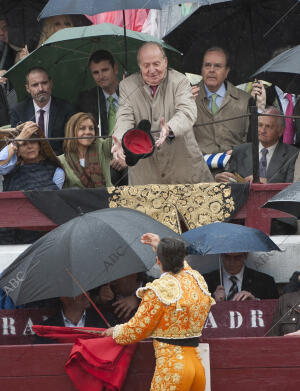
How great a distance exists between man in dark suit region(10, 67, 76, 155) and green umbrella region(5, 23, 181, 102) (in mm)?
350

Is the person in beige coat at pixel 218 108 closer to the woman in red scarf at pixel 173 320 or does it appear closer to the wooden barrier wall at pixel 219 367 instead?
the wooden barrier wall at pixel 219 367

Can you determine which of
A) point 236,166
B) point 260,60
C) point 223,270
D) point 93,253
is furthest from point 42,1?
point 93,253

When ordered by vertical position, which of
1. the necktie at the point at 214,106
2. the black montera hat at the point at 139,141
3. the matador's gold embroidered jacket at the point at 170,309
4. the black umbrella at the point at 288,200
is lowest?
the matador's gold embroidered jacket at the point at 170,309

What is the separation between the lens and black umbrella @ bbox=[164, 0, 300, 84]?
1069 cm

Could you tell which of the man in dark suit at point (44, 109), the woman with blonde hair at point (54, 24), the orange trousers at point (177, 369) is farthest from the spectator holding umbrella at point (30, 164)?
the orange trousers at point (177, 369)

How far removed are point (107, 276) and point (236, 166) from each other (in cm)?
271

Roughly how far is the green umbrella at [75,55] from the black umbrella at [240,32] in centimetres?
21

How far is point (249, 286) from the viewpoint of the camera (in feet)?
29.1

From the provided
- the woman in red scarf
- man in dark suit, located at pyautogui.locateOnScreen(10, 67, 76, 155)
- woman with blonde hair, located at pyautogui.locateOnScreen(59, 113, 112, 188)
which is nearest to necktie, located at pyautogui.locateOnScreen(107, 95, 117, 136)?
man in dark suit, located at pyautogui.locateOnScreen(10, 67, 76, 155)

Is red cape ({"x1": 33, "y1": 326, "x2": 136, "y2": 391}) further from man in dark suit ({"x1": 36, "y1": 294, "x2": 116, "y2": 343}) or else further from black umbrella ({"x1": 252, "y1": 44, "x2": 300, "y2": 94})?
black umbrella ({"x1": 252, "y1": 44, "x2": 300, "y2": 94})

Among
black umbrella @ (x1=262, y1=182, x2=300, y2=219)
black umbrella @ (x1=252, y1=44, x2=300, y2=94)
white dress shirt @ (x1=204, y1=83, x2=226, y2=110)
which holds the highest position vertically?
black umbrella @ (x1=252, y1=44, x2=300, y2=94)

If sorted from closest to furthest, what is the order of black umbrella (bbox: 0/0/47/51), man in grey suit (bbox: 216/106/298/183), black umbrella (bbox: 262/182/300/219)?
black umbrella (bbox: 262/182/300/219) < man in grey suit (bbox: 216/106/298/183) < black umbrella (bbox: 0/0/47/51)

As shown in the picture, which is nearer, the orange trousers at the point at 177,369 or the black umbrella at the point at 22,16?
the orange trousers at the point at 177,369

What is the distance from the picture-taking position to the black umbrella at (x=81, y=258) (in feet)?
24.5
